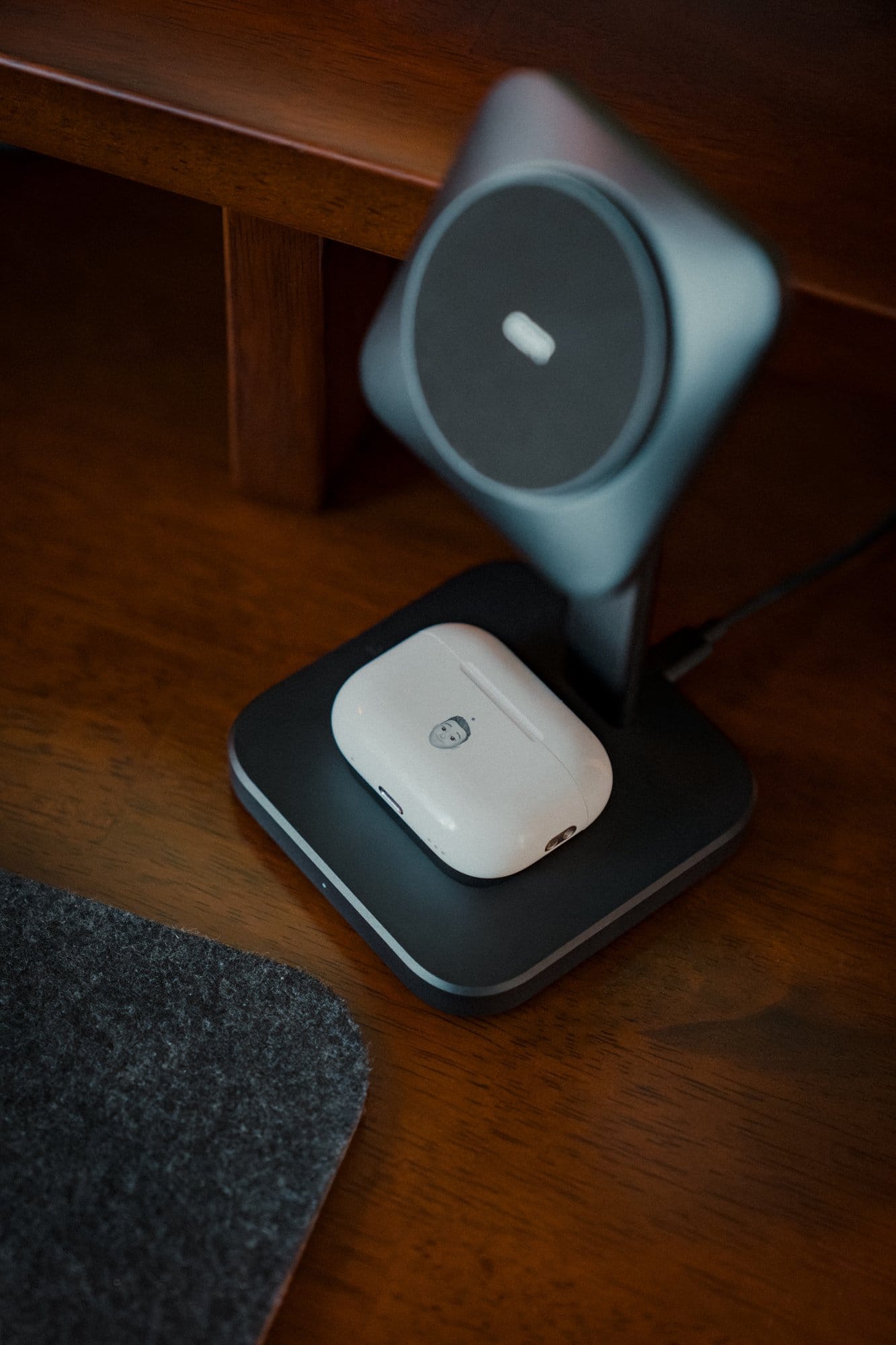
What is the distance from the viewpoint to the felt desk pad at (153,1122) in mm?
498

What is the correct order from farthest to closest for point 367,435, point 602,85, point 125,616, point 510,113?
point 367,435
point 125,616
point 602,85
point 510,113

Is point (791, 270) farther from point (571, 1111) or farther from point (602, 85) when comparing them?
point (571, 1111)

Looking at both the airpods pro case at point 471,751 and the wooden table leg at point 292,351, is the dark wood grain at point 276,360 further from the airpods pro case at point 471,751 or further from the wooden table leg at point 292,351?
the airpods pro case at point 471,751

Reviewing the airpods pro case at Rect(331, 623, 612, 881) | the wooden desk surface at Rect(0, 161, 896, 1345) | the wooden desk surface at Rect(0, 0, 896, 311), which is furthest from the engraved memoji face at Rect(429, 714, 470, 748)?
the wooden desk surface at Rect(0, 0, 896, 311)

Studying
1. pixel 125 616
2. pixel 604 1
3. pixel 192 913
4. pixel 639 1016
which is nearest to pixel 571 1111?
pixel 639 1016

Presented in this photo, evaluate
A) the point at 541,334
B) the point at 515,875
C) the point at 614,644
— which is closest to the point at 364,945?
the point at 515,875

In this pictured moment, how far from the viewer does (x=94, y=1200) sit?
52 centimetres

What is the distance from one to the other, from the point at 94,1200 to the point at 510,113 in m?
0.44

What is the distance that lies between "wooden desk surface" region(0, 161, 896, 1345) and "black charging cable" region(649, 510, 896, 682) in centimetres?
A: 1

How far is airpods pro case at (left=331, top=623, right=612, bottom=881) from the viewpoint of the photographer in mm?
579

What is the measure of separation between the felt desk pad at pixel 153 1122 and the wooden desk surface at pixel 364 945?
2 cm

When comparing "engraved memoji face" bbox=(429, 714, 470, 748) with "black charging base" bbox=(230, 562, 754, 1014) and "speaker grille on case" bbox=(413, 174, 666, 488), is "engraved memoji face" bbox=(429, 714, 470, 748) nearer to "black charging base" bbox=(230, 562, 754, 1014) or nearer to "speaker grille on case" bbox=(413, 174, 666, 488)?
"black charging base" bbox=(230, 562, 754, 1014)

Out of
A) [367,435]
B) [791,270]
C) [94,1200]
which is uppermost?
[791,270]

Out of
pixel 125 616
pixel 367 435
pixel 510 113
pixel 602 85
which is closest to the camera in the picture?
pixel 510 113
